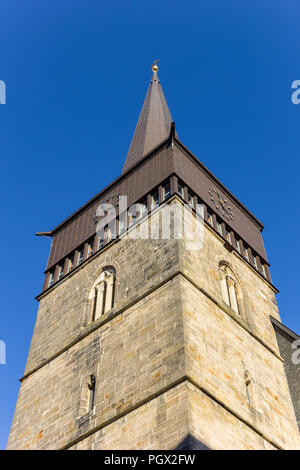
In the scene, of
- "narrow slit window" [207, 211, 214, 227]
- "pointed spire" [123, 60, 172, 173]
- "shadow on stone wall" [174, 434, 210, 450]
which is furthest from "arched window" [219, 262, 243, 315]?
"pointed spire" [123, 60, 172, 173]

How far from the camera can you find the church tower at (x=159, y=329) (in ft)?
42.7

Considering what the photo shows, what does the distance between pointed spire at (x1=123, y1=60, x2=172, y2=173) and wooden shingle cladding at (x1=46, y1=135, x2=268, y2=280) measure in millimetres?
1781

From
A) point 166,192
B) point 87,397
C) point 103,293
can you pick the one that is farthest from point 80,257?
point 87,397

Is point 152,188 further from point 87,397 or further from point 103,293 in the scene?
point 87,397

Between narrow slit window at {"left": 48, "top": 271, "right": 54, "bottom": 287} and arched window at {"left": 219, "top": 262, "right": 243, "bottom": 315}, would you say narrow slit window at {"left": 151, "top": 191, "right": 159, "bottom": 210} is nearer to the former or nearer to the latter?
arched window at {"left": 219, "top": 262, "right": 243, "bottom": 315}

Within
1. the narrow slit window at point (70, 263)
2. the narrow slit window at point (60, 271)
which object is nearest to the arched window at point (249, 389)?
the narrow slit window at point (70, 263)

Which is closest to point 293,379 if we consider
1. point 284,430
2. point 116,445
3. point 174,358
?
point 284,430

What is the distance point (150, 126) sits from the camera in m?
26.0

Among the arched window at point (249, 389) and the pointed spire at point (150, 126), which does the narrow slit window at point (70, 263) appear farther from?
the arched window at point (249, 389)

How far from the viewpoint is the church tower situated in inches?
512

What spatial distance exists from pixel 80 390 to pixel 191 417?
3927 millimetres

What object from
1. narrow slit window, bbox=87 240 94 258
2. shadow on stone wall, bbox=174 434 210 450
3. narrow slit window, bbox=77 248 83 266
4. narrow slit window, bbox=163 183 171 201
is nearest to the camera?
shadow on stone wall, bbox=174 434 210 450

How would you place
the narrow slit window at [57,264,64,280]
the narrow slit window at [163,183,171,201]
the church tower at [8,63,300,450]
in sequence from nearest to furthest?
1. the church tower at [8,63,300,450]
2. the narrow slit window at [163,183,171,201]
3. the narrow slit window at [57,264,64,280]
